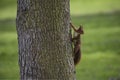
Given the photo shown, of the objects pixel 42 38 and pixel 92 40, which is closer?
pixel 42 38

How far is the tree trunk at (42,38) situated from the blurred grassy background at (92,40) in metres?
5.43

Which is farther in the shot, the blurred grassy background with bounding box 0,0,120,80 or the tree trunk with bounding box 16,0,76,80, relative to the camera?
the blurred grassy background with bounding box 0,0,120,80

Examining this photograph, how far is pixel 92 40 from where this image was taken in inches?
773

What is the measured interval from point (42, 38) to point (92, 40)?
12.3 meters

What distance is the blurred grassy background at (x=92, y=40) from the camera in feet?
46.2

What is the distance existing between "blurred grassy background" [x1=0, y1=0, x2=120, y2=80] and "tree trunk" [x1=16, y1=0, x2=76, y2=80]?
5.43 meters

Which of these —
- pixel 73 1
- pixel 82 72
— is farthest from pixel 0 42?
pixel 73 1

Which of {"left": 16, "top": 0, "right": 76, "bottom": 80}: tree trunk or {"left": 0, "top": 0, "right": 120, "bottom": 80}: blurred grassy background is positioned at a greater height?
{"left": 16, "top": 0, "right": 76, "bottom": 80}: tree trunk

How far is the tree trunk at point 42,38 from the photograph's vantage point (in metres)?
7.41

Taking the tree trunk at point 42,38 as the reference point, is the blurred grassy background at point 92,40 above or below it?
below

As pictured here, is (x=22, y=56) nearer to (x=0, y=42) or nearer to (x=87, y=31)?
(x=0, y=42)

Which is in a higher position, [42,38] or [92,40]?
[42,38]

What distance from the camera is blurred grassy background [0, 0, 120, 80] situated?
1408 centimetres

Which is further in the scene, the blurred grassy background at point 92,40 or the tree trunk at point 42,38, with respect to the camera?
the blurred grassy background at point 92,40
